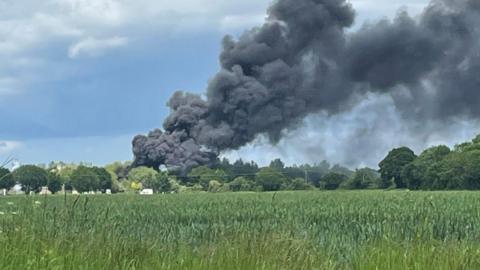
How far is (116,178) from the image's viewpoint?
142375 millimetres

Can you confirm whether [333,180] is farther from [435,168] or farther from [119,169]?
[119,169]

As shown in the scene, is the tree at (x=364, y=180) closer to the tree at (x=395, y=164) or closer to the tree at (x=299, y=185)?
the tree at (x=395, y=164)

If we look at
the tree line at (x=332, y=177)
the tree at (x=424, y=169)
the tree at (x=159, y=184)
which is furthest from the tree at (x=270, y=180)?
the tree at (x=424, y=169)

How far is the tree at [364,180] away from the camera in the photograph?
343 ft

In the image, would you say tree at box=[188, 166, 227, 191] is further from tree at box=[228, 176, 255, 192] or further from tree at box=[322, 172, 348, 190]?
tree at box=[322, 172, 348, 190]

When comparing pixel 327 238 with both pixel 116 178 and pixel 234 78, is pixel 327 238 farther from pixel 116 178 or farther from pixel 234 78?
pixel 116 178

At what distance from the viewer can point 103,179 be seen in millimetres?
119500

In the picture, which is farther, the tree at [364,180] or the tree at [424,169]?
the tree at [364,180]

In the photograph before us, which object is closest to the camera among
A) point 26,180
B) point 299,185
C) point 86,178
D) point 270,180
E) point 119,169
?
point 26,180

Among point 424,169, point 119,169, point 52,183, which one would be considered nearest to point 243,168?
point 119,169

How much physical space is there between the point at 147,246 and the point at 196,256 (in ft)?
2.53

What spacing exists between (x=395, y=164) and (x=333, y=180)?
9868mm

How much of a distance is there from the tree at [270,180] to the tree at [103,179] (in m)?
25.7

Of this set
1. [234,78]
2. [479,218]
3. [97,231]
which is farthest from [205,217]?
[234,78]
